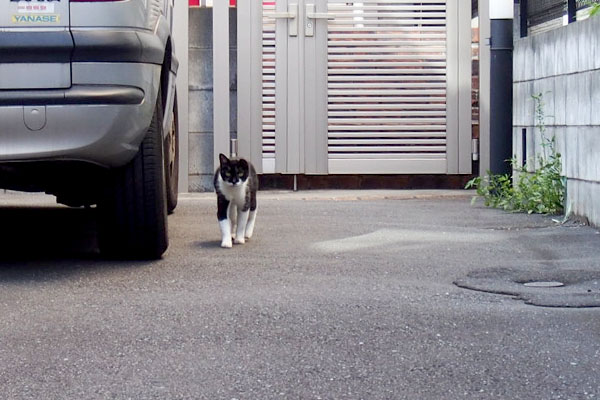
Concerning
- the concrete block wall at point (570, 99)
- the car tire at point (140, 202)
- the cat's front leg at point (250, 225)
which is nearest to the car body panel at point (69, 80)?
the car tire at point (140, 202)

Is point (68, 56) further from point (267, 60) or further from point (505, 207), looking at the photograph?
point (267, 60)

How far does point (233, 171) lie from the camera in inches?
289

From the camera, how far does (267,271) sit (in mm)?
5750

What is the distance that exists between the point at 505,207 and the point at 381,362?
215 inches

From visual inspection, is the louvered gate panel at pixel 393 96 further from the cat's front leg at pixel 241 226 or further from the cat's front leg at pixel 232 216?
the cat's front leg at pixel 241 226

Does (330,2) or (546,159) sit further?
(330,2)

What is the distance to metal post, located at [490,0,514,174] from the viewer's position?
976 centimetres

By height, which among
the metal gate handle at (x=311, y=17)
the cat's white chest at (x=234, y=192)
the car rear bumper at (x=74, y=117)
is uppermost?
the metal gate handle at (x=311, y=17)

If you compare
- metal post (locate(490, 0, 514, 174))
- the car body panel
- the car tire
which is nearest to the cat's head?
the car tire

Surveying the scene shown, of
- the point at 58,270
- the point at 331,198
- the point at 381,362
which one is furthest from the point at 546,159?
the point at 381,362

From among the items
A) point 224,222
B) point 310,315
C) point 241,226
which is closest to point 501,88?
point 241,226

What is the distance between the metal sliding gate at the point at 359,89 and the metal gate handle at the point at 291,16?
0.01m

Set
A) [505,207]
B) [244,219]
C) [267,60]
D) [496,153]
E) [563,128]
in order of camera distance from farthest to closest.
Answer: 1. [267,60]
2. [496,153]
3. [505,207]
4. [563,128]
5. [244,219]

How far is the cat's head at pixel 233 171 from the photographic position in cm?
734
